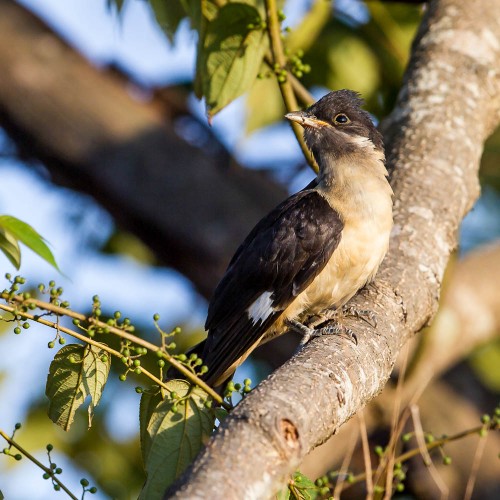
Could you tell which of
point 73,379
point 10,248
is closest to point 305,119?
point 10,248

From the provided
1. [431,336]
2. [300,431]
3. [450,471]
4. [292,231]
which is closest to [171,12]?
[292,231]

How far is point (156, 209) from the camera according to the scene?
619 centimetres

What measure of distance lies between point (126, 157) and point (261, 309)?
2.73m

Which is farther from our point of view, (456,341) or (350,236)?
(456,341)

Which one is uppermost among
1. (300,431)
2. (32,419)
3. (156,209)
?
(156,209)

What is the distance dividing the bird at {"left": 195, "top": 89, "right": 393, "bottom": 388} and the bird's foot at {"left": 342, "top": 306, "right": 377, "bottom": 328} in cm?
37

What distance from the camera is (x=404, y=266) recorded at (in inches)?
141

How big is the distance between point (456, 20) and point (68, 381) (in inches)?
114

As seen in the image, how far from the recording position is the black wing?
12.7ft

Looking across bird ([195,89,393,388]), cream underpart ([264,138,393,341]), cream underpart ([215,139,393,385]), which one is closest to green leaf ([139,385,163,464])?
bird ([195,89,393,388])

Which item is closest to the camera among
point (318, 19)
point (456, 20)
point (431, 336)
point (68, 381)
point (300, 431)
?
point (300, 431)

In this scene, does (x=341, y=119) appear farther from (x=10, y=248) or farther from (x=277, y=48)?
(x=10, y=248)

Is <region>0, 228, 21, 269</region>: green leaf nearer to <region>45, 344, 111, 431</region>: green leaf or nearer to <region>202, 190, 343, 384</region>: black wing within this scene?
<region>45, 344, 111, 431</region>: green leaf

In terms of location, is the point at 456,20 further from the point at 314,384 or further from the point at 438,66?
the point at 314,384
